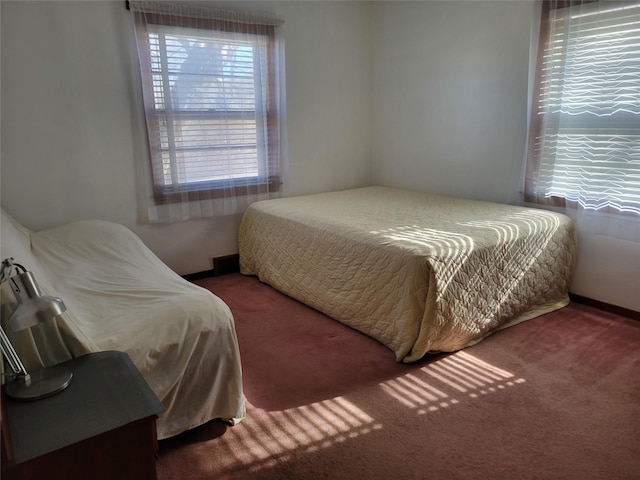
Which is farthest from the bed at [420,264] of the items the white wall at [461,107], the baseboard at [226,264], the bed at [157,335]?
the bed at [157,335]

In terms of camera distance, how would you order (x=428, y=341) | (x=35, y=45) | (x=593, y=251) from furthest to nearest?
(x=593, y=251)
(x=35, y=45)
(x=428, y=341)

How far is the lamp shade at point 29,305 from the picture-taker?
1040 mm

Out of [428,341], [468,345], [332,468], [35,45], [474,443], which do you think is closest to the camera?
[332,468]

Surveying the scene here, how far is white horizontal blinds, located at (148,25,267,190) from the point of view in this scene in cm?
307

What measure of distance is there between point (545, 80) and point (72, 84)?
2.99 meters

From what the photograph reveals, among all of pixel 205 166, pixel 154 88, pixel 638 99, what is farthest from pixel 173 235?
pixel 638 99

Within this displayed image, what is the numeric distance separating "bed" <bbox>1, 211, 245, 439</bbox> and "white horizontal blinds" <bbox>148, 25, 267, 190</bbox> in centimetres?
133

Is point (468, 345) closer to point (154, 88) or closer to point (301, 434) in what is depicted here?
point (301, 434)

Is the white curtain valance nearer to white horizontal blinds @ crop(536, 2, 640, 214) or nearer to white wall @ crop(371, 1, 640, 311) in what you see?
white wall @ crop(371, 1, 640, 311)

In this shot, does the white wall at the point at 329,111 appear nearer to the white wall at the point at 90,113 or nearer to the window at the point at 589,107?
the white wall at the point at 90,113

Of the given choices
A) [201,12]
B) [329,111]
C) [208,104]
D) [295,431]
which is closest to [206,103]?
[208,104]

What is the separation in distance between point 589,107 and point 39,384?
3.04 metres

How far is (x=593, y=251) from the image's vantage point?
2857mm

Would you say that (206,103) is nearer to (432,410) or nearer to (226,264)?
(226,264)
